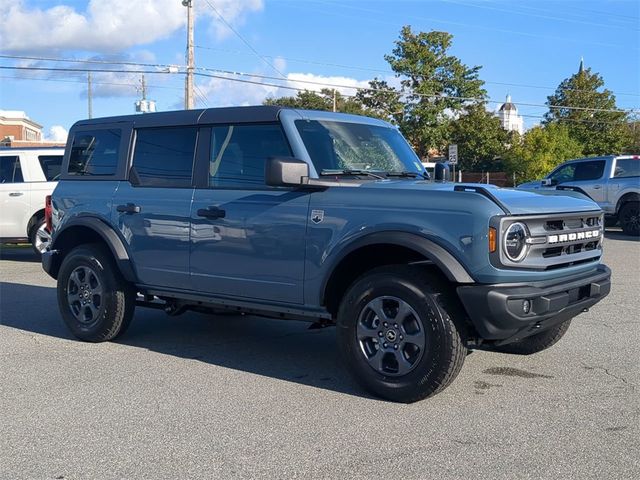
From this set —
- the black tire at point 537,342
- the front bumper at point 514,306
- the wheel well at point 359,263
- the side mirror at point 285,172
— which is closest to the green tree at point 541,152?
the black tire at point 537,342

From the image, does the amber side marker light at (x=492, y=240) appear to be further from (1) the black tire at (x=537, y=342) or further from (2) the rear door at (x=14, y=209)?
(2) the rear door at (x=14, y=209)

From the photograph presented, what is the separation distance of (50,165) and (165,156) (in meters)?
8.05

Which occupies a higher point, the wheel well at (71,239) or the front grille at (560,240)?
the front grille at (560,240)

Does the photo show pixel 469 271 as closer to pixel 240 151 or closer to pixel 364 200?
pixel 364 200

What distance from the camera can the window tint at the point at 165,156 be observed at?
6070mm

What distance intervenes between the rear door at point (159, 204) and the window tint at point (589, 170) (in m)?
14.4

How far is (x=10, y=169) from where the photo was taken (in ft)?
43.5

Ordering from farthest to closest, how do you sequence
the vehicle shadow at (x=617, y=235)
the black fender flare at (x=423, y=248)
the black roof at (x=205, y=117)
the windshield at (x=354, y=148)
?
the vehicle shadow at (x=617, y=235) → the black roof at (x=205, y=117) → the windshield at (x=354, y=148) → the black fender flare at (x=423, y=248)

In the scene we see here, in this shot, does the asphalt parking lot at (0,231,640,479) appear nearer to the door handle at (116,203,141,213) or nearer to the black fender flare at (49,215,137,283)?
the black fender flare at (49,215,137,283)

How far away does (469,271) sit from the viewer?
4.47 metres

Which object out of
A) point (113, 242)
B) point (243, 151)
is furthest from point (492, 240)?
point (113, 242)

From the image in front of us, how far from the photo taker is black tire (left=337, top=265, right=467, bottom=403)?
4582 millimetres

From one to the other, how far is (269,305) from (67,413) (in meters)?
1.62

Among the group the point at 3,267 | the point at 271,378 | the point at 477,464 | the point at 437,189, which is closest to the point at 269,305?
the point at 271,378
